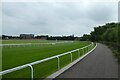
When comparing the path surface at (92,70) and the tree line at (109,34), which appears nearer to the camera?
the path surface at (92,70)

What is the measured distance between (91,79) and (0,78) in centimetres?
341

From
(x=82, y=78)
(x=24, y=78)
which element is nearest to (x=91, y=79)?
(x=82, y=78)

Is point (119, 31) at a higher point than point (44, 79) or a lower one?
higher

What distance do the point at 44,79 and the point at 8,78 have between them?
5.70 feet

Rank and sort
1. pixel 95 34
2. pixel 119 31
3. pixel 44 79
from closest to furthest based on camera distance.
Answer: pixel 44 79 → pixel 119 31 → pixel 95 34

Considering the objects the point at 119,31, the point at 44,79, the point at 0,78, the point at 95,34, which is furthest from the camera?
the point at 95,34

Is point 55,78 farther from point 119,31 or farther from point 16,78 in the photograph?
point 119,31

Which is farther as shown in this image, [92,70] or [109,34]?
[109,34]

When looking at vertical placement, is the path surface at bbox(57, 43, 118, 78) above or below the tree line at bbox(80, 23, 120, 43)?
below

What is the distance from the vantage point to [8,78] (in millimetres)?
10500

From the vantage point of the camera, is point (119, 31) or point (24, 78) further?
point (119, 31)

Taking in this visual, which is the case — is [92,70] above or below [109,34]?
below

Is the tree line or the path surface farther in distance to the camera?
the tree line

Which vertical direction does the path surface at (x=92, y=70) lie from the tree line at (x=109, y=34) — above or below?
below
